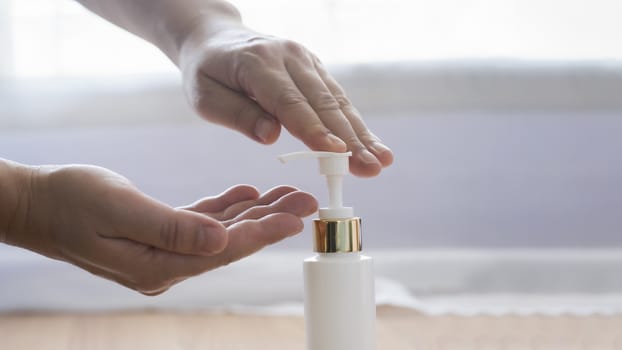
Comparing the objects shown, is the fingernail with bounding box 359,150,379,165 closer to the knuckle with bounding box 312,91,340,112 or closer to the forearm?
the knuckle with bounding box 312,91,340,112

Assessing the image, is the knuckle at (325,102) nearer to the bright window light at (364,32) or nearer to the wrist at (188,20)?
the wrist at (188,20)

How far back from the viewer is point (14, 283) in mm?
1349

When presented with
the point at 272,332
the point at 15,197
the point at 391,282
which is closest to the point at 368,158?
the point at 15,197

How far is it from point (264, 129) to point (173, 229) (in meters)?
0.22

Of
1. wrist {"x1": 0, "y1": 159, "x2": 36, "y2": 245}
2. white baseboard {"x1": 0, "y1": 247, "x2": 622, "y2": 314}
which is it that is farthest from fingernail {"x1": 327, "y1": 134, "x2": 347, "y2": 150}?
white baseboard {"x1": 0, "y1": 247, "x2": 622, "y2": 314}

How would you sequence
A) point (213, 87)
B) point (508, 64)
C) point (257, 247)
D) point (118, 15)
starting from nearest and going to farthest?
point (257, 247) < point (213, 87) < point (118, 15) < point (508, 64)

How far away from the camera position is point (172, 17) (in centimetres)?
106

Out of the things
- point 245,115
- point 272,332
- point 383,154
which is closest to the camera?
point 383,154

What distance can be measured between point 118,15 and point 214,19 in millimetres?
183

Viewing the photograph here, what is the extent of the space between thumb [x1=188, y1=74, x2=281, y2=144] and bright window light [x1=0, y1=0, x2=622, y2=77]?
1.39 feet

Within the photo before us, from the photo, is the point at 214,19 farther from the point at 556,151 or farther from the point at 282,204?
the point at 556,151

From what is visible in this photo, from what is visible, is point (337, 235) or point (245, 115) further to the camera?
point (245, 115)

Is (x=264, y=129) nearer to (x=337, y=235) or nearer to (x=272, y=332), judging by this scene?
(x=337, y=235)

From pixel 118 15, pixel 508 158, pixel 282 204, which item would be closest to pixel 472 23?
pixel 508 158
